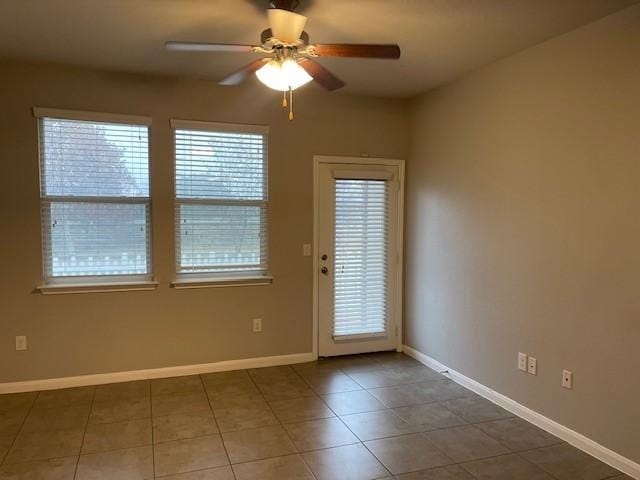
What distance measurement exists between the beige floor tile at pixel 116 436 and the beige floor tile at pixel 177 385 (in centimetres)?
51

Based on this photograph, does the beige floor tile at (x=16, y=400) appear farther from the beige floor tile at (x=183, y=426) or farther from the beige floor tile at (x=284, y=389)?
the beige floor tile at (x=284, y=389)

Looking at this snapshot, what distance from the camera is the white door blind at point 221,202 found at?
3945 millimetres

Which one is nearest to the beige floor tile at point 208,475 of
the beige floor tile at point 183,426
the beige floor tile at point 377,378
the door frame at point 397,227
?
the beige floor tile at point 183,426

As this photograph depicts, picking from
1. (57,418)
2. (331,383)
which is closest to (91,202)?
(57,418)

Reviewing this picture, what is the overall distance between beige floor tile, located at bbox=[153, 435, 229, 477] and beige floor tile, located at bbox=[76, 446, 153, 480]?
0.06 meters

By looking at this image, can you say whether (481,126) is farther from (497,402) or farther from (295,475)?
(295,475)

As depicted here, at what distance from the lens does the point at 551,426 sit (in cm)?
300

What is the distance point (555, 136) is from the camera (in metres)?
2.96

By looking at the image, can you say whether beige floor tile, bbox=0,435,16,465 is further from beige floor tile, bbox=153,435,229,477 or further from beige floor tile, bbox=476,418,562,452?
beige floor tile, bbox=476,418,562,452

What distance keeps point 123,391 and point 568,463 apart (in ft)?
10.1

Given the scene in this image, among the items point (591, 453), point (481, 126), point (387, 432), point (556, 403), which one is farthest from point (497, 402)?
point (481, 126)

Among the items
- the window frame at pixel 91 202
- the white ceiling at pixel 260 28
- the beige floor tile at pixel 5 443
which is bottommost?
the beige floor tile at pixel 5 443

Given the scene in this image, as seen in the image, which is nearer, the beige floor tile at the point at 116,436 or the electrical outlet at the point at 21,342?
the beige floor tile at the point at 116,436

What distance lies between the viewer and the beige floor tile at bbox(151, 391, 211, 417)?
3.29 m
